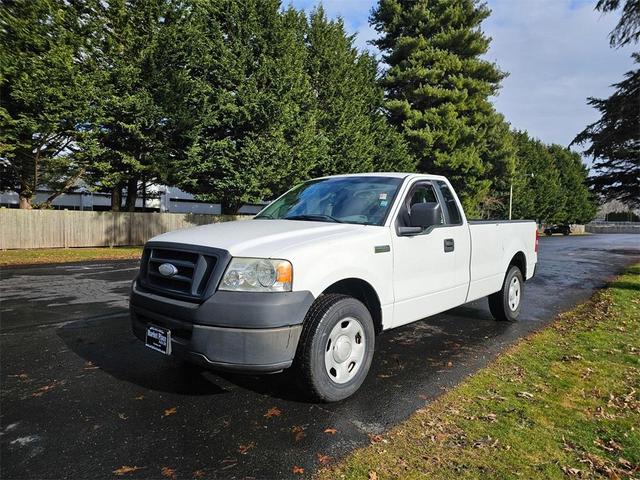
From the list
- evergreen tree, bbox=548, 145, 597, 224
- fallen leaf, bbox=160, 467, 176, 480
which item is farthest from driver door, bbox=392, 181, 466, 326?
evergreen tree, bbox=548, 145, 597, 224

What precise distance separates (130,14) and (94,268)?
42.1 feet

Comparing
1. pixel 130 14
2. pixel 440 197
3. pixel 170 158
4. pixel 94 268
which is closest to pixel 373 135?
pixel 170 158

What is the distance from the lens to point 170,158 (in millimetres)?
20578

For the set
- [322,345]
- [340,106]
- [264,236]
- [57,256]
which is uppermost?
[340,106]

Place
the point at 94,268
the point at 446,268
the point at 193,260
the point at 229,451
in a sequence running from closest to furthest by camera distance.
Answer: the point at 229,451 < the point at 193,260 < the point at 446,268 < the point at 94,268

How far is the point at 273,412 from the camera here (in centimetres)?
345

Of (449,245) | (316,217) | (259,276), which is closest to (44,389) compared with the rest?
(259,276)

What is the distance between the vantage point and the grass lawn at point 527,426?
2699mm

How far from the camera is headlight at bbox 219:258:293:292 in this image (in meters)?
3.17

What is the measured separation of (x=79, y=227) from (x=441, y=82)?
26382 mm

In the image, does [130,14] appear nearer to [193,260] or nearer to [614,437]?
[193,260]

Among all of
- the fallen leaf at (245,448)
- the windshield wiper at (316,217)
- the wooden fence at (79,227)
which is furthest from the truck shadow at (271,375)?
the wooden fence at (79,227)

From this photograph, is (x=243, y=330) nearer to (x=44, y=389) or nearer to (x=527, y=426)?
(x=44, y=389)

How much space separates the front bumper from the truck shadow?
60 centimetres
